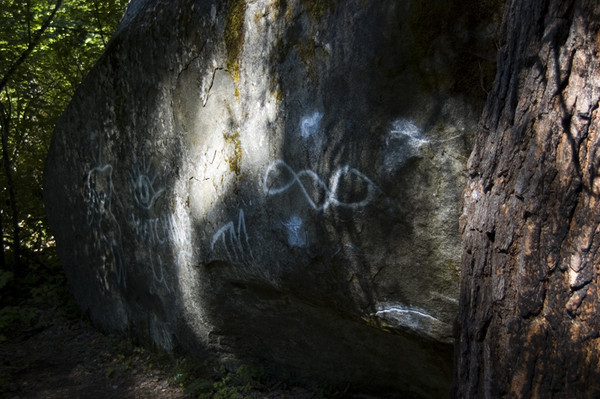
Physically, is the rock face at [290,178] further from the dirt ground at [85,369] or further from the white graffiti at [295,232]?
the dirt ground at [85,369]

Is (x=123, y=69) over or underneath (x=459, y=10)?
over

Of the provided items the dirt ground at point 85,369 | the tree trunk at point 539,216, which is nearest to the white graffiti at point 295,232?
the tree trunk at point 539,216

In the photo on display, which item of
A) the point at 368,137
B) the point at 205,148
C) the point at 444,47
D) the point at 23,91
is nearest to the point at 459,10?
the point at 444,47

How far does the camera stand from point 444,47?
236 centimetres

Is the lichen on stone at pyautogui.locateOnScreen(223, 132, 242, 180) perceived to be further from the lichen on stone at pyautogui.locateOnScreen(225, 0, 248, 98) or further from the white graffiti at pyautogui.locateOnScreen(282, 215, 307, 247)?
the white graffiti at pyautogui.locateOnScreen(282, 215, 307, 247)

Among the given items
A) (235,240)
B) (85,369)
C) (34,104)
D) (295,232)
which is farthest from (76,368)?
(34,104)

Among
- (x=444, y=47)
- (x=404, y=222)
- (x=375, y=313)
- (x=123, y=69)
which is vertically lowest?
(x=375, y=313)

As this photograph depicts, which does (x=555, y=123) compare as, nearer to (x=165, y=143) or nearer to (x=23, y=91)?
(x=165, y=143)

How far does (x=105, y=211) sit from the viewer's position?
542 centimetres

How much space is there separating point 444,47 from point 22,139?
6.60 m

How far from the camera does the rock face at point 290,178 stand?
246cm

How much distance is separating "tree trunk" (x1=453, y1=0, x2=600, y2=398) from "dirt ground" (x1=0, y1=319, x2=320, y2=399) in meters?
2.33

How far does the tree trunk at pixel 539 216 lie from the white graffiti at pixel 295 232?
1186mm

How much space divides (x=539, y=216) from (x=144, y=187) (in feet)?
Result: 11.6
